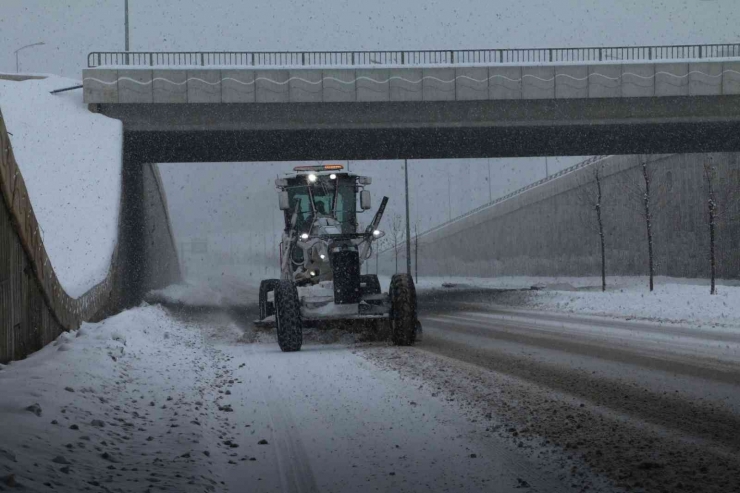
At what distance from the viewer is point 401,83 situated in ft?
105

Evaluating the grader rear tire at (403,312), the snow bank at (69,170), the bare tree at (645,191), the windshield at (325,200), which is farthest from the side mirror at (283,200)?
the bare tree at (645,191)

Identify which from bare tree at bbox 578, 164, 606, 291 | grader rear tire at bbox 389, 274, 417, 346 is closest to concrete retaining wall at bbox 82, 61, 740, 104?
bare tree at bbox 578, 164, 606, 291

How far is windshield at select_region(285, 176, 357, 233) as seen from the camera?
16547mm

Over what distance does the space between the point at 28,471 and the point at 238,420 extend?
2911 mm

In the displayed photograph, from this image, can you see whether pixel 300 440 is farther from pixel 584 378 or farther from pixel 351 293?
pixel 351 293

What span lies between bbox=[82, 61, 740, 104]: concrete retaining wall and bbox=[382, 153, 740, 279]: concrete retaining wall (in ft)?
19.4

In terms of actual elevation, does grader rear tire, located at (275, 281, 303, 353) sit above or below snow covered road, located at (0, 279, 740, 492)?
above

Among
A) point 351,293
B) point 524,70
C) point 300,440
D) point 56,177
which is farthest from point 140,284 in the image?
point 300,440

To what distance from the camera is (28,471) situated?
529 centimetres

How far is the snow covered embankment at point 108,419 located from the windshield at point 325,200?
496 centimetres

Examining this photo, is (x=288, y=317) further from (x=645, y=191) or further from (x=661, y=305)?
(x=645, y=191)

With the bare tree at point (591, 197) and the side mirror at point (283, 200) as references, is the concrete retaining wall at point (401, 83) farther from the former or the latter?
the side mirror at point (283, 200)

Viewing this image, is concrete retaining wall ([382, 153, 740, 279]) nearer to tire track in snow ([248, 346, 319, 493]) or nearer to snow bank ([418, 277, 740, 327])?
snow bank ([418, 277, 740, 327])

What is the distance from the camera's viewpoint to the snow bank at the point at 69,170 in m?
21.3
